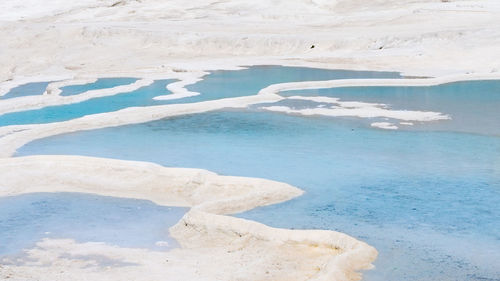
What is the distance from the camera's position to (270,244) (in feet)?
24.8

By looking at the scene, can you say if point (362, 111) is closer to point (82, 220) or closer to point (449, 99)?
point (449, 99)

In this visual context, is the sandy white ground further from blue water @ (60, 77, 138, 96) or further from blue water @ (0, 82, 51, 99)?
blue water @ (60, 77, 138, 96)

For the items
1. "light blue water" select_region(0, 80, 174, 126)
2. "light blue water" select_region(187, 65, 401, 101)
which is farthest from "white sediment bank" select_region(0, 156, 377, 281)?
"light blue water" select_region(187, 65, 401, 101)

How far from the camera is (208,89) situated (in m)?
19.4

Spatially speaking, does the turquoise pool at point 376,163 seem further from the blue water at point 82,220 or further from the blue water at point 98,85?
the blue water at point 98,85

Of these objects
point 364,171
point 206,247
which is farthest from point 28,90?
point 206,247

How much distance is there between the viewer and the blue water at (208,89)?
16.4 m

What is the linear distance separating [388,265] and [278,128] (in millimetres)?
6975

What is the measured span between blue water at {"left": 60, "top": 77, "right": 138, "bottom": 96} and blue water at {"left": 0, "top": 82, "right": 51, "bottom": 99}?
0.74 meters

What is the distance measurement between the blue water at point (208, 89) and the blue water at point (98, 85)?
0.17 meters

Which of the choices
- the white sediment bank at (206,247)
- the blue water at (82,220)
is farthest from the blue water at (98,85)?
the blue water at (82,220)

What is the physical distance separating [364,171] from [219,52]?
17.9 meters

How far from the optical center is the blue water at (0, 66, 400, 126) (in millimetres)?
16375

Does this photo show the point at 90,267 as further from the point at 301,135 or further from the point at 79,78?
the point at 79,78
